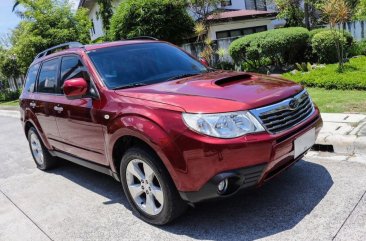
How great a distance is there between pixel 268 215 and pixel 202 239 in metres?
0.69

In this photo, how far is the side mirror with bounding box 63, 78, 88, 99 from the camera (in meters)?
4.26

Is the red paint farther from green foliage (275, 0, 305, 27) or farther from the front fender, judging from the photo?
green foliage (275, 0, 305, 27)

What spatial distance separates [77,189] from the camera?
5.48 meters

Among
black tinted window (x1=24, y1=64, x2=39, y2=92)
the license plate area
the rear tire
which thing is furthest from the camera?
the rear tire

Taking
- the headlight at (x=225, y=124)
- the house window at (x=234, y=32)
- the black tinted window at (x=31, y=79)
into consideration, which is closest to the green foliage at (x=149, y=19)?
the house window at (x=234, y=32)

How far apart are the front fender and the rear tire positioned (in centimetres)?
291

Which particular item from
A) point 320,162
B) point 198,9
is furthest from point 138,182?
point 198,9

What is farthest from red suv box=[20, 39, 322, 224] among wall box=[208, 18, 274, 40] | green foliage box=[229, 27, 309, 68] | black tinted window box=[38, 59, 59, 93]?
wall box=[208, 18, 274, 40]

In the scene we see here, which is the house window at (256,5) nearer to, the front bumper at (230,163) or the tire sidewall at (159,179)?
the tire sidewall at (159,179)

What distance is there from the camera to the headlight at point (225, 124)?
10.9ft

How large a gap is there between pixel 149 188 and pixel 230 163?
0.95 meters

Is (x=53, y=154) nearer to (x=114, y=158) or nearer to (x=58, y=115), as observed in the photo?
(x=58, y=115)

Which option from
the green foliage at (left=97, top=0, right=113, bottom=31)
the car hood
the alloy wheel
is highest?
the green foliage at (left=97, top=0, right=113, bottom=31)

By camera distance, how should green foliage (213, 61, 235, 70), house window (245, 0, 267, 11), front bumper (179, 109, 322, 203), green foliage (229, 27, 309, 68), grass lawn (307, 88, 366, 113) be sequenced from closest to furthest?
front bumper (179, 109, 322, 203) < grass lawn (307, 88, 366, 113) < green foliage (229, 27, 309, 68) < green foliage (213, 61, 235, 70) < house window (245, 0, 267, 11)
